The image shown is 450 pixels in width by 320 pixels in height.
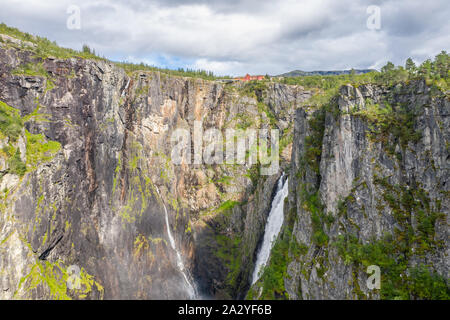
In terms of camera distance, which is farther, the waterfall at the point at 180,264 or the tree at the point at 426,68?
the waterfall at the point at 180,264

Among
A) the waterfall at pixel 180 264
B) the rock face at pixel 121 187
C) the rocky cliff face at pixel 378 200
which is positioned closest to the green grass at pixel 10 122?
the rock face at pixel 121 187

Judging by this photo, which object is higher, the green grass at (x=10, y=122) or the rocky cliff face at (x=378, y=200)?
the green grass at (x=10, y=122)

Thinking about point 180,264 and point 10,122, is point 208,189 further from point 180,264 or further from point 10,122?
point 10,122

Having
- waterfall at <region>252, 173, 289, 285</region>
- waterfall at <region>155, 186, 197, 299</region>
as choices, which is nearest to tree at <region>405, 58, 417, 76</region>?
waterfall at <region>252, 173, 289, 285</region>

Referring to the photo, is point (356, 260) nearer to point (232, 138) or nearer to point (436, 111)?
point (436, 111)

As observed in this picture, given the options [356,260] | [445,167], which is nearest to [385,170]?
[445,167]

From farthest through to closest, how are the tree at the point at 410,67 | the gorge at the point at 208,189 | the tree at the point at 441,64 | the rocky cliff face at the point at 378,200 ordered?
the tree at the point at 410,67 < the tree at the point at 441,64 < the gorge at the point at 208,189 < the rocky cliff face at the point at 378,200

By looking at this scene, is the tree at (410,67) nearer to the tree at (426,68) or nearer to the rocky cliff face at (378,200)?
the tree at (426,68)

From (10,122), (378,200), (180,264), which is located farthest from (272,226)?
(10,122)
